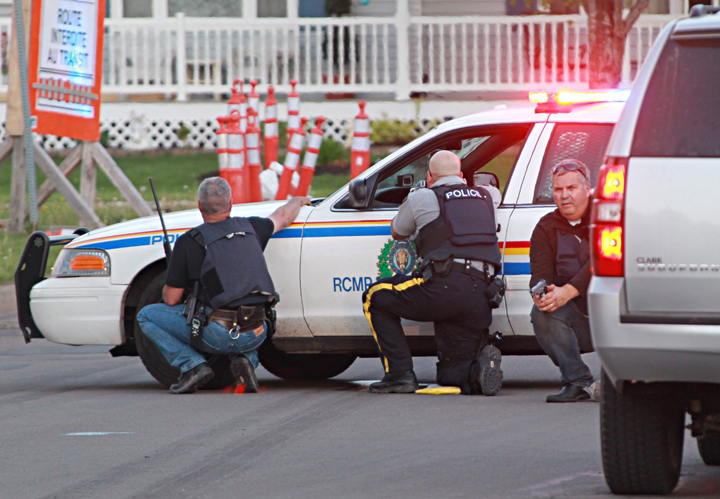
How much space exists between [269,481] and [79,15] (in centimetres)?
893

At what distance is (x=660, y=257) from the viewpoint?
3.96 m

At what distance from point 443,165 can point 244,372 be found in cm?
176

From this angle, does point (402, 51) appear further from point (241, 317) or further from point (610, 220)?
point (610, 220)

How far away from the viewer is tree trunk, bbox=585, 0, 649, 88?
15.0m

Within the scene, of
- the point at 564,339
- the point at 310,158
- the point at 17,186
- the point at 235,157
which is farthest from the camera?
the point at 310,158

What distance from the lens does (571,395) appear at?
6.84 meters

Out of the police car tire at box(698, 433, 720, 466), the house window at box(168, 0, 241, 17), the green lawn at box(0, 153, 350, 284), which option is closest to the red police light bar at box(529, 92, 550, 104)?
the police car tire at box(698, 433, 720, 466)

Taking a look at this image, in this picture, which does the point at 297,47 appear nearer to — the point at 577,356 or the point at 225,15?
the point at 225,15

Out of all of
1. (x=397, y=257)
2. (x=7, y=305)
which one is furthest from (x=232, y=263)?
(x=7, y=305)

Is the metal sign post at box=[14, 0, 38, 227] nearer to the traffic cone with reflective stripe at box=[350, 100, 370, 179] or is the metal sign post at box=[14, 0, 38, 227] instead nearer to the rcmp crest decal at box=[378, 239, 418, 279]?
the traffic cone with reflective stripe at box=[350, 100, 370, 179]

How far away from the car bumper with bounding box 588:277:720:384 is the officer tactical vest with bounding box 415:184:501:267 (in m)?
2.79

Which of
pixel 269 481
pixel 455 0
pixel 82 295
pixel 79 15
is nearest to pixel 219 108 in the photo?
pixel 455 0

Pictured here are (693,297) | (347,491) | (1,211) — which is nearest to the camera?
(693,297)

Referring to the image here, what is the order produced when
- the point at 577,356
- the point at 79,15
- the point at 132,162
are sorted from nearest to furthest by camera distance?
the point at 577,356
the point at 79,15
the point at 132,162
